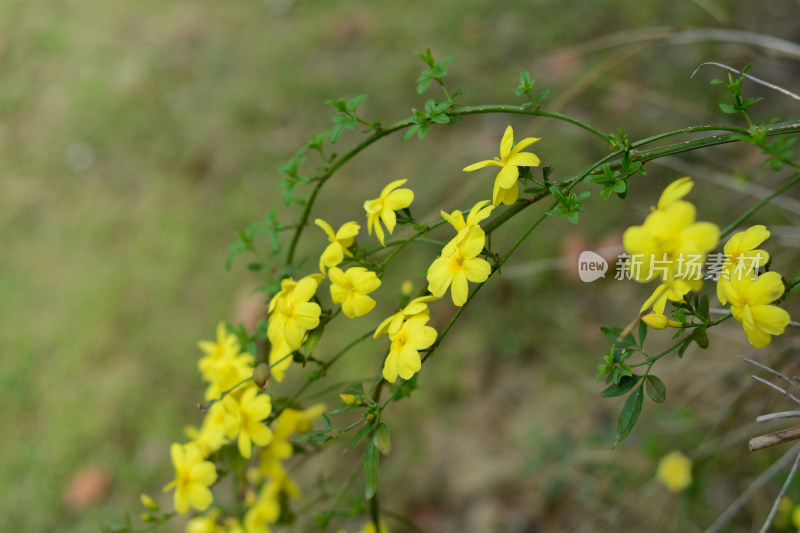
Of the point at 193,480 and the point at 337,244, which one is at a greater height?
the point at 337,244

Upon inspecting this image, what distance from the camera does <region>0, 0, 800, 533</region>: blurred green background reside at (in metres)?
1.59

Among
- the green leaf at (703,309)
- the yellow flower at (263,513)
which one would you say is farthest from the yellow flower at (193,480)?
the green leaf at (703,309)

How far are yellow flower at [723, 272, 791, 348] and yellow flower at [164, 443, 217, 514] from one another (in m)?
0.66

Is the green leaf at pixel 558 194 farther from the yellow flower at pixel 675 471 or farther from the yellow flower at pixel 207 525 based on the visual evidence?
the yellow flower at pixel 675 471

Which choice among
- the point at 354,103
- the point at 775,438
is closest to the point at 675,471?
the point at 775,438

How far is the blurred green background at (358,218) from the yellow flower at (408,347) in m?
0.68

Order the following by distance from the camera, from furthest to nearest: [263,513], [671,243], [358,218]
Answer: [358,218] < [263,513] < [671,243]

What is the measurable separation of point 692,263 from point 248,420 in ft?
1.83

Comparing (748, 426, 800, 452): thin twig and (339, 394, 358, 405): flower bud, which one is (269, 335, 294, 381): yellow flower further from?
(748, 426, 800, 452): thin twig

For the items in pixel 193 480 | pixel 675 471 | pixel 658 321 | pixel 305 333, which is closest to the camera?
pixel 658 321

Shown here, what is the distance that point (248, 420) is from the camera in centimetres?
84

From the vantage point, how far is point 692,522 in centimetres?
144

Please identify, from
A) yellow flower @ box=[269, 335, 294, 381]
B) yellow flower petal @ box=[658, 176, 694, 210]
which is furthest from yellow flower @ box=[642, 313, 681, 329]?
yellow flower @ box=[269, 335, 294, 381]

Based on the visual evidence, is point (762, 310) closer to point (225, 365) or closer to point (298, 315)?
point (298, 315)
